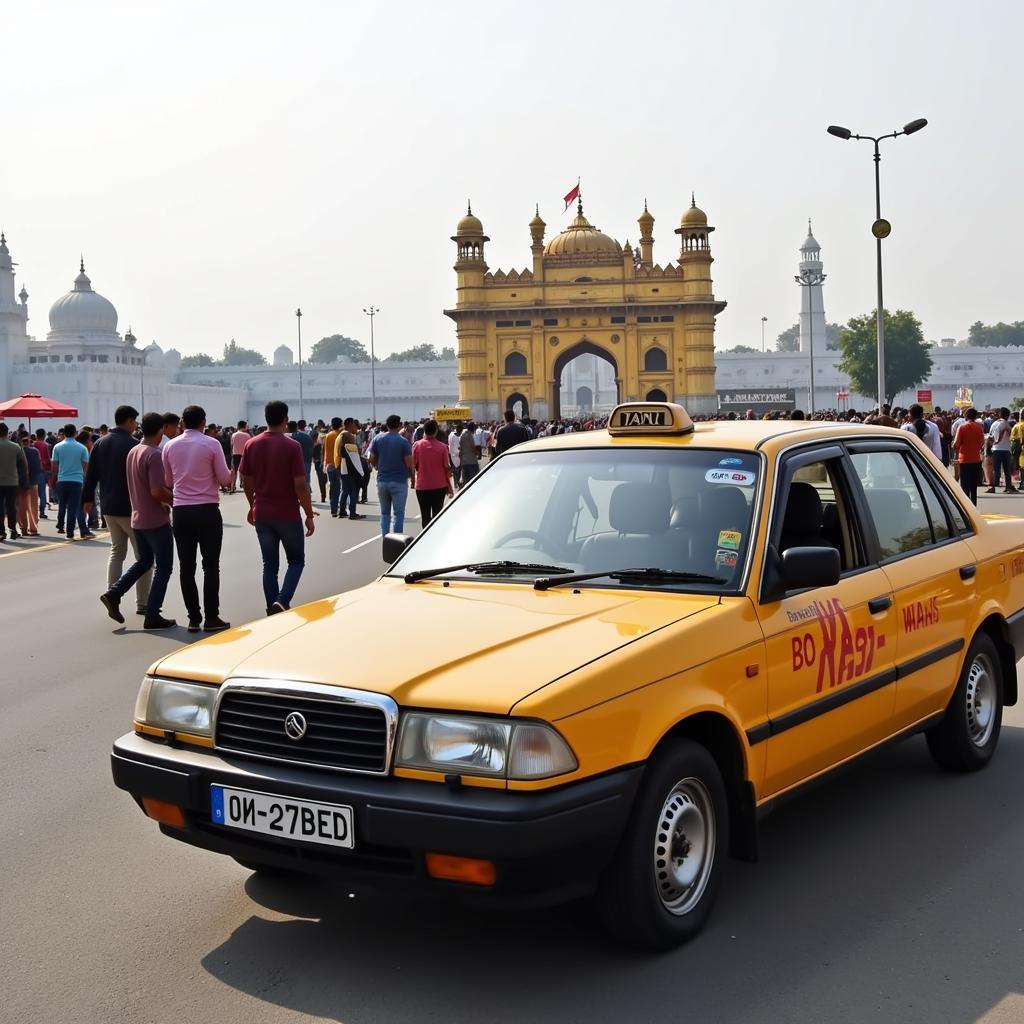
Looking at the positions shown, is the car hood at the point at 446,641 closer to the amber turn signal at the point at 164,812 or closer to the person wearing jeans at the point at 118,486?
the amber turn signal at the point at 164,812

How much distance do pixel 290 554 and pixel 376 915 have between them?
20.3 ft

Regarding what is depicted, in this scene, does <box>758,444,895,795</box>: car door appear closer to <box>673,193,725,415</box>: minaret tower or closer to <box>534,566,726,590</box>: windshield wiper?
<box>534,566,726,590</box>: windshield wiper

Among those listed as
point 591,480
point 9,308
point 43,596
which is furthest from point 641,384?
point 591,480

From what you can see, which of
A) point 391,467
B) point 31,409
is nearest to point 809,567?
point 391,467

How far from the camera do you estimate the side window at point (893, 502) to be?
529 cm

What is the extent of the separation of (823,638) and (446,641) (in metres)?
1.41

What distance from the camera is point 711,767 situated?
3959mm

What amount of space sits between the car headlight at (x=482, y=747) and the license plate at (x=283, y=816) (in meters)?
0.24

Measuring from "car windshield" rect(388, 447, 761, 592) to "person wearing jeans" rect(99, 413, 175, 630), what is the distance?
5.75 m

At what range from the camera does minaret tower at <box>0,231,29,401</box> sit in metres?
105

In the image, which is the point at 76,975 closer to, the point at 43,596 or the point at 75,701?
the point at 75,701

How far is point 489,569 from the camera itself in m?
4.78

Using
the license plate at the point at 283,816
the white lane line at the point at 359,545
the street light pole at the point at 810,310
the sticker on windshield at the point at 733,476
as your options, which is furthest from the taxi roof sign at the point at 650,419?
the street light pole at the point at 810,310

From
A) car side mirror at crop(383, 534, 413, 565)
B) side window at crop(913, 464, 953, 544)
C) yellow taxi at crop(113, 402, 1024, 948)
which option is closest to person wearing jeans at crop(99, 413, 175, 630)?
car side mirror at crop(383, 534, 413, 565)
